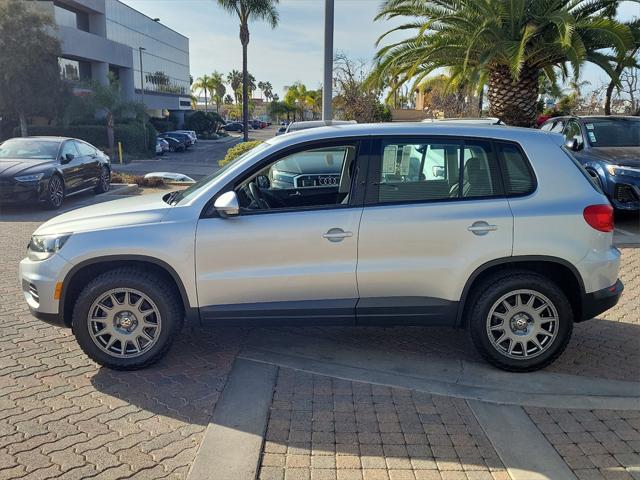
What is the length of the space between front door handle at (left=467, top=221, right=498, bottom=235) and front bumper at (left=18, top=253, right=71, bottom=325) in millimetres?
2971

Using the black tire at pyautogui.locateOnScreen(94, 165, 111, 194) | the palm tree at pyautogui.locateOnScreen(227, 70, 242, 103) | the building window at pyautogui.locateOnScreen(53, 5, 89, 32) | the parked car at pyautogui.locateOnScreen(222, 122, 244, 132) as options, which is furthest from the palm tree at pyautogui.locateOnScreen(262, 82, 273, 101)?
the black tire at pyautogui.locateOnScreen(94, 165, 111, 194)

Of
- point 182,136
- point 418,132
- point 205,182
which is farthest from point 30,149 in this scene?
point 182,136

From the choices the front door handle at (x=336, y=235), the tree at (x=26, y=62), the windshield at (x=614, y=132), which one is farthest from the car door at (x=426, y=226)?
the tree at (x=26, y=62)

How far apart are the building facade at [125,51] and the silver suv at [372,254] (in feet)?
97.9

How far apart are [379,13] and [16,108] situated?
22.8m

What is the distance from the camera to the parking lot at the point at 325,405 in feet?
10.1

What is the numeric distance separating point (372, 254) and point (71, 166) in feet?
32.9

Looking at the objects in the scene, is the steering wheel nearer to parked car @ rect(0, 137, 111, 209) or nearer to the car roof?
the car roof

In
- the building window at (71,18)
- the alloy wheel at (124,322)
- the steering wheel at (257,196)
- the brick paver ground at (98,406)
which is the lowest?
the brick paver ground at (98,406)

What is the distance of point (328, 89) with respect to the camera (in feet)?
35.8

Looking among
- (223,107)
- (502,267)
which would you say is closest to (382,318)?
(502,267)

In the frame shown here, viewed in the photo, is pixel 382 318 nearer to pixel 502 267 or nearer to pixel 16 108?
pixel 502 267

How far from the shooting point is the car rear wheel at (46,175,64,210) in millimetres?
11078

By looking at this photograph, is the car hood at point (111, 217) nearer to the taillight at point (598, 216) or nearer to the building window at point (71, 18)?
the taillight at point (598, 216)
